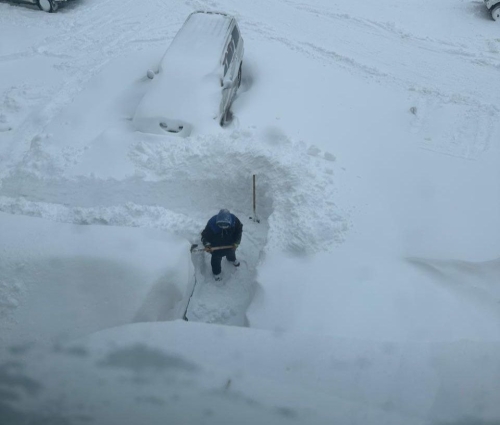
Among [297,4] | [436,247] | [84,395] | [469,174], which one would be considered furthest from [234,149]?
[297,4]

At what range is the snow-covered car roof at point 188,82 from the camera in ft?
25.6

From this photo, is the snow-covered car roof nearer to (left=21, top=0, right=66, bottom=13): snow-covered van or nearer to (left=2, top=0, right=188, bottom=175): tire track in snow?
(left=2, top=0, right=188, bottom=175): tire track in snow

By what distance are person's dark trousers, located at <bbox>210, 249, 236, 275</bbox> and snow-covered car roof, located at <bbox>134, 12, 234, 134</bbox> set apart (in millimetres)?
2464

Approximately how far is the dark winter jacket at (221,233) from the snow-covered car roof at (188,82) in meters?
2.30

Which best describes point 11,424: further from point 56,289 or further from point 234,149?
point 234,149

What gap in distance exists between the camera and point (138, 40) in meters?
10.8

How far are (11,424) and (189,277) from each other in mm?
2168

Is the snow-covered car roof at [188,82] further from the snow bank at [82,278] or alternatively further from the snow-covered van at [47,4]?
the snow-covered van at [47,4]

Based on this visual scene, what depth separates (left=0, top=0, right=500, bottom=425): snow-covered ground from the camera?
4.44 meters

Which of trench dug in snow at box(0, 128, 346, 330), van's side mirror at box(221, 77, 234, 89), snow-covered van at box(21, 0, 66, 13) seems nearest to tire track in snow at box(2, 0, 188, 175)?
snow-covered van at box(21, 0, 66, 13)

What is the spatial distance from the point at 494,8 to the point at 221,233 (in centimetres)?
992

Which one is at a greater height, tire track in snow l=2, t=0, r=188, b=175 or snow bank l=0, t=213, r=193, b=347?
tire track in snow l=2, t=0, r=188, b=175

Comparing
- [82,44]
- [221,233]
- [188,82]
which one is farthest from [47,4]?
[221,233]

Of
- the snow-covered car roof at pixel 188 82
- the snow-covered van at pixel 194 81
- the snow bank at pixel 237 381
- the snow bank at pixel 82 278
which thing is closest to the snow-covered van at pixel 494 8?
the snow-covered van at pixel 194 81
